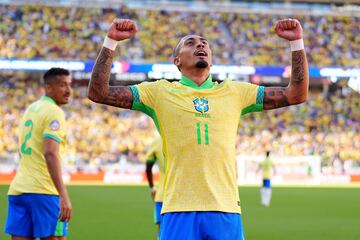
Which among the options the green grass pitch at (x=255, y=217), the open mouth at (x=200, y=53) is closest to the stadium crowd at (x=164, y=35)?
the green grass pitch at (x=255, y=217)

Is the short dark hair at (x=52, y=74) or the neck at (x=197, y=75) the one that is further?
the short dark hair at (x=52, y=74)

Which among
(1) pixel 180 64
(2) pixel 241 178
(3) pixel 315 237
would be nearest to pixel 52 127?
(1) pixel 180 64

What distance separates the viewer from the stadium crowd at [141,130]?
37.2 meters

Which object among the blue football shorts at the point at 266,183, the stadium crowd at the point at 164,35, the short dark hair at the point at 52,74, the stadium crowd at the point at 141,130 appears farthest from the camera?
the stadium crowd at the point at 164,35

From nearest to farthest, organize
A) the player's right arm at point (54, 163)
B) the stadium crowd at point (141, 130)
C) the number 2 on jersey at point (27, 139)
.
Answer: the player's right arm at point (54, 163) < the number 2 on jersey at point (27, 139) < the stadium crowd at point (141, 130)

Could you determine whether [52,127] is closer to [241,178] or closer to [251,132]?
[241,178]

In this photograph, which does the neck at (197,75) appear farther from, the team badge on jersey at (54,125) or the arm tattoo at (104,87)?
the team badge on jersey at (54,125)

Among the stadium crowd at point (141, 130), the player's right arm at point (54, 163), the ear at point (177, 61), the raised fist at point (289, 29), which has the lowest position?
the player's right arm at point (54, 163)

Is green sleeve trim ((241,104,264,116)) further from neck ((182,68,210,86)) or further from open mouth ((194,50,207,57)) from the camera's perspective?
open mouth ((194,50,207,57))

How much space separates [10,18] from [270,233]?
31.2 metres

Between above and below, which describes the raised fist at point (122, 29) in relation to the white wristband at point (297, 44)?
above

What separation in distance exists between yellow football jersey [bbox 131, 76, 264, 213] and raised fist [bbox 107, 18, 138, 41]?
36cm

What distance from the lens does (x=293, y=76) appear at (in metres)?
4.87

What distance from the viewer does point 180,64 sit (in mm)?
4930
